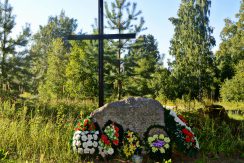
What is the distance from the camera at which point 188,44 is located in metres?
28.4

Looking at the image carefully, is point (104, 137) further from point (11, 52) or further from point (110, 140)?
point (11, 52)

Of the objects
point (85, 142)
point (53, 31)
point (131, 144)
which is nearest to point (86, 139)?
point (85, 142)

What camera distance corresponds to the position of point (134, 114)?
19.7 feet

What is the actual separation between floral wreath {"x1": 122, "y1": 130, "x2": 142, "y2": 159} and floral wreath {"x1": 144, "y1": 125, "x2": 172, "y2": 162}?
0.54 ft

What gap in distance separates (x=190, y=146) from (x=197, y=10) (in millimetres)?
24411

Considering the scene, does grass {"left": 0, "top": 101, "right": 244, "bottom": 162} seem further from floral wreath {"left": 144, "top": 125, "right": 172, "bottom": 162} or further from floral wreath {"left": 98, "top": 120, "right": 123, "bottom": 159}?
floral wreath {"left": 144, "top": 125, "right": 172, "bottom": 162}

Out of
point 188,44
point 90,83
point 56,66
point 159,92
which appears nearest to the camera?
point 90,83

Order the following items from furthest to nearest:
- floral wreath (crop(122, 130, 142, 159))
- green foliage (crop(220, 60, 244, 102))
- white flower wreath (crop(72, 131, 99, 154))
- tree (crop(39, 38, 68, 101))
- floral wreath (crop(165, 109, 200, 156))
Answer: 1. tree (crop(39, 38, 68, 101))
2. green foliage (crop(220, 60, 244, 102))
3. floral wreath (crop(165, 109, 200, 156))
4. white flower wreath (crop(72, 131, 99, 154))
5. floral wreath (crop(122, 130, 142, 159))

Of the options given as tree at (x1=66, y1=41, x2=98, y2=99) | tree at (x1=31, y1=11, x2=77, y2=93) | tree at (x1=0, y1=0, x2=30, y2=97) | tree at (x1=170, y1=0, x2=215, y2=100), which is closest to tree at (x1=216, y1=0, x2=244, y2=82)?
tree at (x1=170, y1=0, x2=215, y2=100)

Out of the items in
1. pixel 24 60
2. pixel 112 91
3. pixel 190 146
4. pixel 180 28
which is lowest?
pixel 190 146

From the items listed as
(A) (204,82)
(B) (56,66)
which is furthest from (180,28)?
(B) (56,66)

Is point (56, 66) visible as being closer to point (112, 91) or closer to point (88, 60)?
point (88, 60)

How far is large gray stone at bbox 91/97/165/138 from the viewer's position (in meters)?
A: 5.98

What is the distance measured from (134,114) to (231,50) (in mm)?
28281
